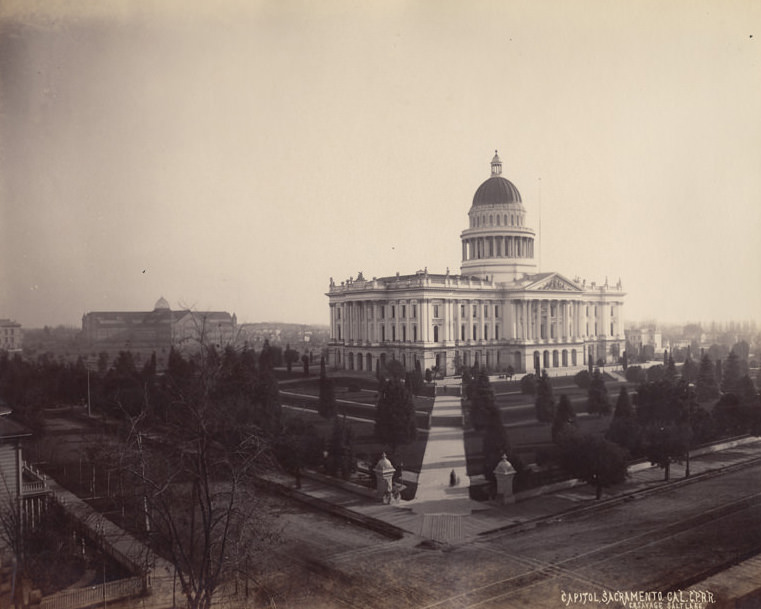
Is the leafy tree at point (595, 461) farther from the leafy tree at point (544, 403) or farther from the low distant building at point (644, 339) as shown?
the low distant building at point (644, 339)

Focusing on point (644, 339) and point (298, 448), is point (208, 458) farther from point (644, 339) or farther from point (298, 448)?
point (644, 339)

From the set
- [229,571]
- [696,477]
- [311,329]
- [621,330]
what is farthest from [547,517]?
[621,330]

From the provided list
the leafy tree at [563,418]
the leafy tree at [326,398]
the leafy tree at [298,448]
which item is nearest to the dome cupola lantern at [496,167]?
the leafy tree at [563,418]

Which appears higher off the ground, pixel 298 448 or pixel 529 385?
pixel 529 385

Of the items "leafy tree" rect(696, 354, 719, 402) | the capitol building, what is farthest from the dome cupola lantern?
"leafy tree" rect(696, 354, 719, 402)

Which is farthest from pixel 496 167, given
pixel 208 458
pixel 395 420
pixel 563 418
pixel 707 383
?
pixel 707 383

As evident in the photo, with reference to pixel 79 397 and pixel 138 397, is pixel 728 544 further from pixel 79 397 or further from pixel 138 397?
pixel 79 397
